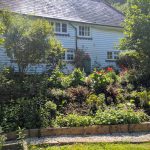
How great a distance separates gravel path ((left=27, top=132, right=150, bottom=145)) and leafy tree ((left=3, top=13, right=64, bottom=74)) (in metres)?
6.71

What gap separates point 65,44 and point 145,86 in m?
12.8

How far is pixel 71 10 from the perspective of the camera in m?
29.6

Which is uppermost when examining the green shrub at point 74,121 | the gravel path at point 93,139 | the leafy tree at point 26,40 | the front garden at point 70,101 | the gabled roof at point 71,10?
the gabled roof at point 71,10

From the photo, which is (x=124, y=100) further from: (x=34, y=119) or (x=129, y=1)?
(x=129, y=1)

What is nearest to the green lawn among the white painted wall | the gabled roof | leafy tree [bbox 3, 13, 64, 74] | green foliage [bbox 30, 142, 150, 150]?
green foliage [bbox 30, 142, 150, 150]

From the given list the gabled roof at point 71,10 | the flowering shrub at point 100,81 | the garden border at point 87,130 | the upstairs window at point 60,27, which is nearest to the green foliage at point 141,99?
the flowering shrub at point 100,81

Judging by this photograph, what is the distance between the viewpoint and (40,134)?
986cm

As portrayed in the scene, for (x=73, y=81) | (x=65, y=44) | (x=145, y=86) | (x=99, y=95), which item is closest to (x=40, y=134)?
(x=99, y=95)

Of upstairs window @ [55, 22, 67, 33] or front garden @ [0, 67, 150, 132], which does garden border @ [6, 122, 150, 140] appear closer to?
front garden @ [0, 67, 150, 132]

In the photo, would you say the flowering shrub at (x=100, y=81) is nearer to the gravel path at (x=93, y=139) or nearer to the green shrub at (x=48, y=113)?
the green shrub at (x=48, y=113)

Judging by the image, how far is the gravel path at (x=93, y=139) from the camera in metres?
9.19

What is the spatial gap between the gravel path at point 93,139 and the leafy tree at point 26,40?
6.71 m

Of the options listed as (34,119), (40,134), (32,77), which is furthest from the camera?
(32,77)

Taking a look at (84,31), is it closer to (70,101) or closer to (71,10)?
(71,10)
